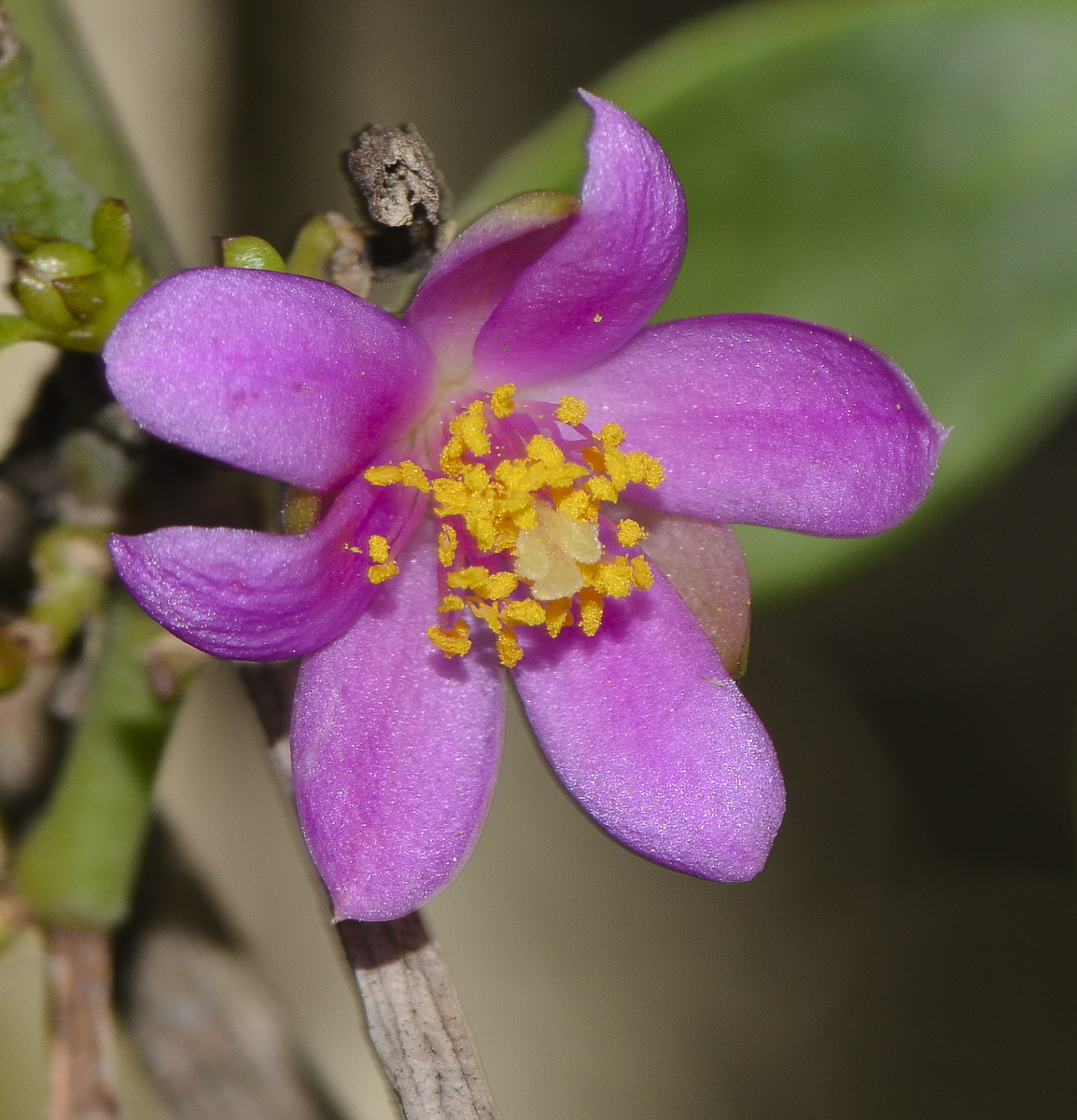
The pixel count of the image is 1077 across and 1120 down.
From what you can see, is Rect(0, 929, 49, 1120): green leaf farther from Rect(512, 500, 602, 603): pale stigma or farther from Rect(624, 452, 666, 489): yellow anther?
Rect(624, 452, 666, 489): yellow anther

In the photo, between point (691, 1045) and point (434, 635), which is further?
point (691, 1045)

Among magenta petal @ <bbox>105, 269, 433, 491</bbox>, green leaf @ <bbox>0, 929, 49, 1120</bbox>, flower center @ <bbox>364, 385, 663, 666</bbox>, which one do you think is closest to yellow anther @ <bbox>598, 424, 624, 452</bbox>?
flower center @ <bbox>364, 385, 663, 666</bbox>

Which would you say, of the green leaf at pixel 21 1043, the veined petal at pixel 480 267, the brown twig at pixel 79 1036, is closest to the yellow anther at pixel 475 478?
the veined petal at pixel 480 267

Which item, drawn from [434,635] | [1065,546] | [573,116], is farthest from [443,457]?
[1065,546]

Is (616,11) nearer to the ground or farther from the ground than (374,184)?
nearer to the ground

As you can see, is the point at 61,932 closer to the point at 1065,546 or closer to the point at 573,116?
the point at 573,116

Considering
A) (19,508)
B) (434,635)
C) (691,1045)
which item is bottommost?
(691,1045)

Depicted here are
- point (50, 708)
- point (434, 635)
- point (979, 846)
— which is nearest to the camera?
point (434, 635)
